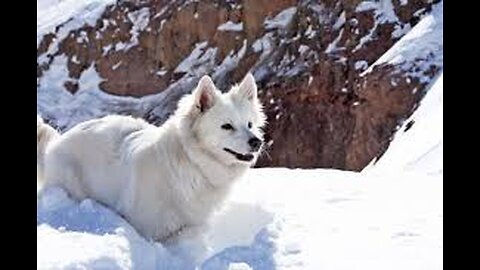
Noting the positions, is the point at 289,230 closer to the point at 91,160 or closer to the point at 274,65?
the point at 91,160

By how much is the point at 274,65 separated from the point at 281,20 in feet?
13.0

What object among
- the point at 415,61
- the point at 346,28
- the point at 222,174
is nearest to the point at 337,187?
the point at 222,174

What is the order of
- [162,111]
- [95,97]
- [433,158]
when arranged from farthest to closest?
[95,97] < [162,111] < [433,158]

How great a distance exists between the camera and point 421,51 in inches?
1328

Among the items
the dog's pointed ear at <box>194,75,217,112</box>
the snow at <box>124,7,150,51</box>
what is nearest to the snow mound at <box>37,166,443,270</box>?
the dog's pointed ear at <box>194,75,217,112</box>

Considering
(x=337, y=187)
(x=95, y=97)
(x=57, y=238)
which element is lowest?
(x=95, y=97)

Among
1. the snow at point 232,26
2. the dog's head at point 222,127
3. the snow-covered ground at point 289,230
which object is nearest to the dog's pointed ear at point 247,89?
the dog's head at point 222,127

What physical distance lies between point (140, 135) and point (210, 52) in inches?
2139

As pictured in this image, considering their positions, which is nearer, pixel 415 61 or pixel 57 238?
pixel 57 238

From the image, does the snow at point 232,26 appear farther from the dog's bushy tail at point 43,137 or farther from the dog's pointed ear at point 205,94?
the dog's pointed ear at point 205,94

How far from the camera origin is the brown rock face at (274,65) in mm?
37500

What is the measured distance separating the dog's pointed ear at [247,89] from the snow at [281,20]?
4961 centimetres

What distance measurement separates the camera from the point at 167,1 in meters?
63.8
